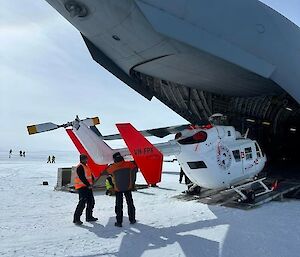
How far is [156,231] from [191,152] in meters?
3.56

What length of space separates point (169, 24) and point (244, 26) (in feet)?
8.80

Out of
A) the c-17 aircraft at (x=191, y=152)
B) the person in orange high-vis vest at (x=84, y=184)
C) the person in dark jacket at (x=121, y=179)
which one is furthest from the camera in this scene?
the person in orange high-vis vest at (x=84, y=184)

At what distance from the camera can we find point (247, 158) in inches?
450

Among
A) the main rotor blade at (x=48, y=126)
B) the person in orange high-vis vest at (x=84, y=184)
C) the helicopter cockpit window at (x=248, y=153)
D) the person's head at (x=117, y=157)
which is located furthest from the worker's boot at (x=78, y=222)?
the helicopter cockpit window at (x=248, y=153)

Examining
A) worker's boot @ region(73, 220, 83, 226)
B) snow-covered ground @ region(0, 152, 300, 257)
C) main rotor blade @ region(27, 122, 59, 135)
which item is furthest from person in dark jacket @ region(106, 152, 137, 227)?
main rotor blade @ region(27, 122, 59, 135)

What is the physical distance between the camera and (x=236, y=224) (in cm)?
806

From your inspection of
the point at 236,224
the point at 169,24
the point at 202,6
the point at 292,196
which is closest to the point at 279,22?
the point at 202,6

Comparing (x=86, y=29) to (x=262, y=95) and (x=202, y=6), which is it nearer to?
(x=202, y=6)

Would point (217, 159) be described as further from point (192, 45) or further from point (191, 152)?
point (192, 45)

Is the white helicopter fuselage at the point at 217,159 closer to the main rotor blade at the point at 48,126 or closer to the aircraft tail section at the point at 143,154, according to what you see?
the aircraft tail section at the point at 143,154

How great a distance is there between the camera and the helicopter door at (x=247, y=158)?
11.3 meters

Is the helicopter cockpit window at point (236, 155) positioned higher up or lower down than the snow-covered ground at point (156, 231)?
higher up

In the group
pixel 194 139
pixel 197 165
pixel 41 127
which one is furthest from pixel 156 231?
pixel 41 127

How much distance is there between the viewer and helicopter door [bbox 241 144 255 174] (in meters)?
11.3
